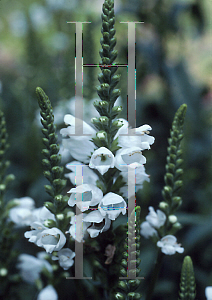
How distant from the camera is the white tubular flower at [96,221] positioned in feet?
2.51

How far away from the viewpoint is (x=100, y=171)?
0.76 meters

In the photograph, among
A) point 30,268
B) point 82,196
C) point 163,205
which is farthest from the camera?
point 30,268

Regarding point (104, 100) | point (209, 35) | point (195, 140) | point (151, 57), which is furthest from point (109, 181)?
point (209, 35)

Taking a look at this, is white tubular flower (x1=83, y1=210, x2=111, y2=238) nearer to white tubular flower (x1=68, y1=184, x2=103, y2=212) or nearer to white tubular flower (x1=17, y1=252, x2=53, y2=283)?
white tubular flower (x1=68, y1=184, x2=103, y2=212)

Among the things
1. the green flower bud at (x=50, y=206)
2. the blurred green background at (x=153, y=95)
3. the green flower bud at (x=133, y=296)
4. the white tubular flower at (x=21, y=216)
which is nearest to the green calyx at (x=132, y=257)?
the green flower bud at (x=133, y=296)

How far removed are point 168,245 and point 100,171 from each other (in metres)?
0.35

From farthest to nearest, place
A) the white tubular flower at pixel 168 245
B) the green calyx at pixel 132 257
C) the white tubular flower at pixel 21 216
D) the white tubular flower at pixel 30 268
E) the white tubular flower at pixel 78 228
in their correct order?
1. the white tubular flower at pixel 30 268
2. the white tubular flower at pixel 21 216
3. the white tubular flower at pixel 168 245
4. the white tubular flower at pixel 78 228
5. the green calyx at pixel 132 257

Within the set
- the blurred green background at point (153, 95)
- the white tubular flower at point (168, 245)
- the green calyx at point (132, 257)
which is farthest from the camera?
the blurred green background at point (153, 95)

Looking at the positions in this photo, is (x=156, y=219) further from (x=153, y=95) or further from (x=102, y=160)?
(x=153, y=95)

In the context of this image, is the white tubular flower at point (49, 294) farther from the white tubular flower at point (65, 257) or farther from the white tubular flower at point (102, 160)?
the white tubular flower at point (102, 160)

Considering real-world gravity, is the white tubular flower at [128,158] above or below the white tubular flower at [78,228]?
above

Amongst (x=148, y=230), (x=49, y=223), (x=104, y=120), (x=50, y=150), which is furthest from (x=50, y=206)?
(x=148, y=230)

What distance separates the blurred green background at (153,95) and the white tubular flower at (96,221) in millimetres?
806

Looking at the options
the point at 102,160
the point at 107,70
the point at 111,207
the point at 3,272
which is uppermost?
the point at 107,70
